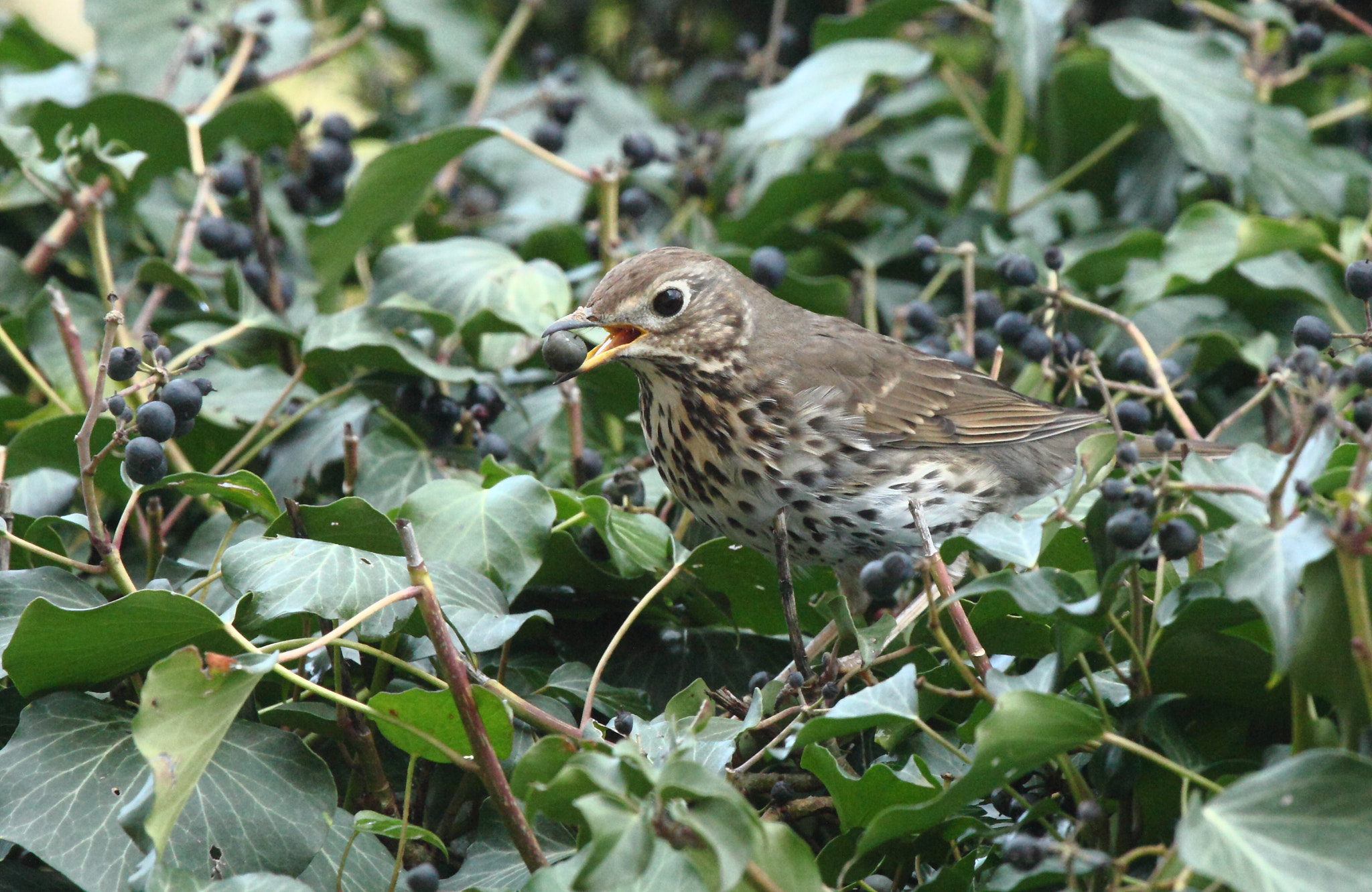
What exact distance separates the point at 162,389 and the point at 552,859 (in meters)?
1.06

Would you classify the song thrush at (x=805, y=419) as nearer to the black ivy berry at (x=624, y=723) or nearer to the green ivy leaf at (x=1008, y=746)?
the black ivy berry at (x=624, y=723)

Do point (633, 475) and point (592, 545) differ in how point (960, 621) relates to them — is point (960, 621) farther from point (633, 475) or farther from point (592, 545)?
point (633, 475)

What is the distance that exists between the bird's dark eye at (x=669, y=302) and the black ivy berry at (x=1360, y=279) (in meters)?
1.41

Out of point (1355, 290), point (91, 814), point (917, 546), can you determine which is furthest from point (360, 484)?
point (1355, 290)

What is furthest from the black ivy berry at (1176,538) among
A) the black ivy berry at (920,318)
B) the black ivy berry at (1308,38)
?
the black ivy berry at (1308,38)

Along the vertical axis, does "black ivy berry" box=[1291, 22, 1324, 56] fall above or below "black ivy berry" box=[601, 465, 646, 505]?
above

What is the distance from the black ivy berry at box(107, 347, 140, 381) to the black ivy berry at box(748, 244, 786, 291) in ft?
5.84

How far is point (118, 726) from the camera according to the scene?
2.04m

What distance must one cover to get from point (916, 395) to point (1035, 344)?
1.03 ft

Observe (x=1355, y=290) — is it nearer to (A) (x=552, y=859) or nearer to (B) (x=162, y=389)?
(A) (x=552, y=859)

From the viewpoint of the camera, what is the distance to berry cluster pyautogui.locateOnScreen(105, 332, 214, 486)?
2.08 meters

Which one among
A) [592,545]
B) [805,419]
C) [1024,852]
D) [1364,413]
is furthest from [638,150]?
[1024,852]

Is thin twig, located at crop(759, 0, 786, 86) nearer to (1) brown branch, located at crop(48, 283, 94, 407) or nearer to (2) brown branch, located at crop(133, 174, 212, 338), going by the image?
(2) brown branch, located at crop(133, 174, 212, 338)

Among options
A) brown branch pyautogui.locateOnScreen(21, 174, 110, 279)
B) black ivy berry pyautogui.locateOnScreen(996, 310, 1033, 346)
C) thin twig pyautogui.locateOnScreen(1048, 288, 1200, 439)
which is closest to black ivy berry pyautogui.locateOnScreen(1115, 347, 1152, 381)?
thin twig pyautogui.locateOnScreen(1048, 288, 1200, 439)
